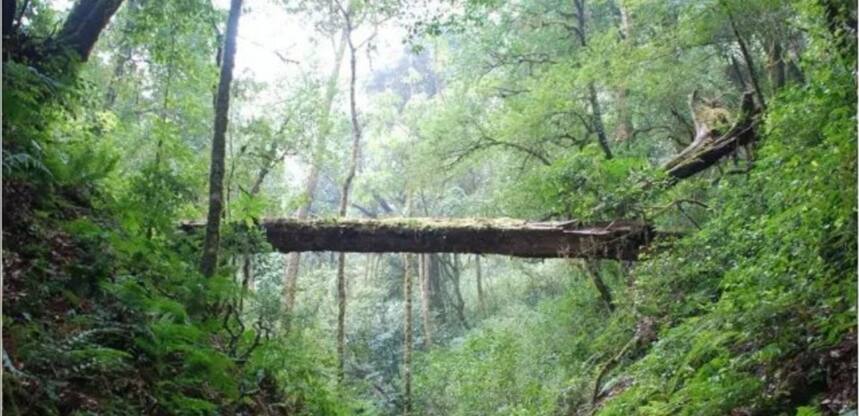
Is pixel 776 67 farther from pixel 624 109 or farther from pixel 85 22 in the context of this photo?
pixel 85 22

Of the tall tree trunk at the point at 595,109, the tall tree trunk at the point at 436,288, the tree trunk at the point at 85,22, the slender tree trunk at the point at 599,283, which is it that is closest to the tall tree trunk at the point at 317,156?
the tree trunk at the point at 85,22

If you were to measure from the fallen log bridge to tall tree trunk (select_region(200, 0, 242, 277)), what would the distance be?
257 centimetres

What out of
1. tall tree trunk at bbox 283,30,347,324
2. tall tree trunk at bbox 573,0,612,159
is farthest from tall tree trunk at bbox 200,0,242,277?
tall tree trunk at bbox 573,0,612,159

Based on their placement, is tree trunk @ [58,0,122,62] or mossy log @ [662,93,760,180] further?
mossy log @ [662,93,760,180]

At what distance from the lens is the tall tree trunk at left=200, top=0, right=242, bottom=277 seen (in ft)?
23.4

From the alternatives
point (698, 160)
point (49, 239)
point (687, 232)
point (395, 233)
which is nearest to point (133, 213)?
point (49, 239)

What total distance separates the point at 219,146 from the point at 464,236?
3978mm

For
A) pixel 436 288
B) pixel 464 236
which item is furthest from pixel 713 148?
pixel 436 288

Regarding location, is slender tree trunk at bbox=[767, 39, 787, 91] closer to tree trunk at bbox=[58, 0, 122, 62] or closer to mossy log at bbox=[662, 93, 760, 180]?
mossy log at bbox=[662, 93, 760, 180]

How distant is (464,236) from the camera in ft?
32.9

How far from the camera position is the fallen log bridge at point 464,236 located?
9820 millimetres

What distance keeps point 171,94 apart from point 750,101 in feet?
33.5

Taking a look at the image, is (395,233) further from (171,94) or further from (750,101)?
(171,94)

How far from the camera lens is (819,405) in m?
4.24
